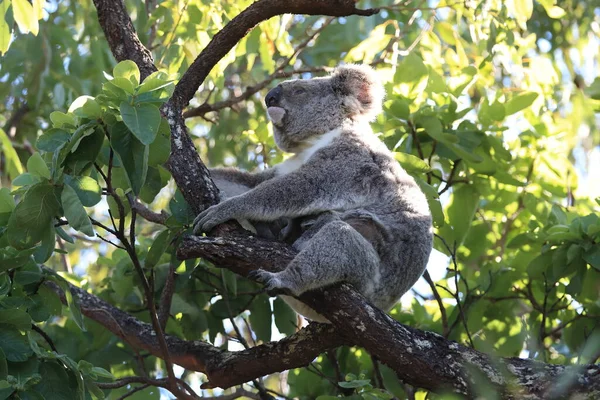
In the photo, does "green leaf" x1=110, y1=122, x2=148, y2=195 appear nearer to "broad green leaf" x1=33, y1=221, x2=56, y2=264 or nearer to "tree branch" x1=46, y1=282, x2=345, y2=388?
"broad green leaf" x1=33, y1=221, x2=56, y2=264

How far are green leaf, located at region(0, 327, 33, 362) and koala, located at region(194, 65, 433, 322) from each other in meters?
0.81

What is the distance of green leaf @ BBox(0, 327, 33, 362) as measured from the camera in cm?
243

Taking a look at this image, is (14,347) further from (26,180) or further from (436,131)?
(436,131)

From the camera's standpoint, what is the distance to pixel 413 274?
11.5 feet

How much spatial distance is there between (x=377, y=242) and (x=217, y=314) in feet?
3.58

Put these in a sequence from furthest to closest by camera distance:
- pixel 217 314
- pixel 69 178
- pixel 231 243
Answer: pixel 217 314 < pixel 231 243 < pixel 69 178

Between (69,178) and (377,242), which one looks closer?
(69,178)

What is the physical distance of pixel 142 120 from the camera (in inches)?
87.0

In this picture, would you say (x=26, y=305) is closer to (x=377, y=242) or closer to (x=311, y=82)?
(x=377, y=242)

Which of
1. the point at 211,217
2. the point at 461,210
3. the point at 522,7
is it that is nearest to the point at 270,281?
the point at 211,217

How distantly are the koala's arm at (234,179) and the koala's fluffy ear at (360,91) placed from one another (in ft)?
1.79

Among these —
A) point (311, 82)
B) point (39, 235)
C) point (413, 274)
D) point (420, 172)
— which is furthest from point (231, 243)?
point (311, 82)

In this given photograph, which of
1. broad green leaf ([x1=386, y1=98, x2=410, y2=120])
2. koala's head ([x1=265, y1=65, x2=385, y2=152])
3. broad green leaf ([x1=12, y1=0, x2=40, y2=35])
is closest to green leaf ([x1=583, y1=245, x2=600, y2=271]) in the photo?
broad green leaf ([x1=386, y1=98, x2=410, y2=120])

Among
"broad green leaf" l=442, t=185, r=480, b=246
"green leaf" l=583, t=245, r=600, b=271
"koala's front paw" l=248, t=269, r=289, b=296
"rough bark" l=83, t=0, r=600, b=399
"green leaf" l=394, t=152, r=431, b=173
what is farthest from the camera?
"broad green leaf" l=442, t=185, r=480, b=246
